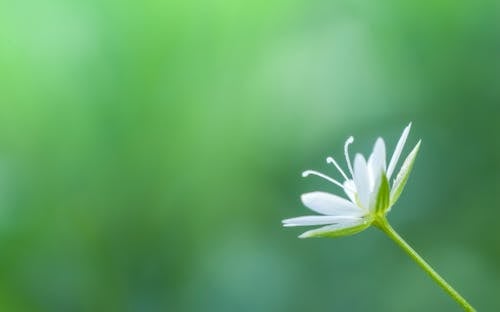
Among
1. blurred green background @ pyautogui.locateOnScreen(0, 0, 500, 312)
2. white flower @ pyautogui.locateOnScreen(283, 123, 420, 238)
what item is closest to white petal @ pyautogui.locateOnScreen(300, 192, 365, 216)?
white flower @ pyautogui.locateOnScreen(283, 123, 420, 238)

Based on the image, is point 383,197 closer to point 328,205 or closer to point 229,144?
point 328,205

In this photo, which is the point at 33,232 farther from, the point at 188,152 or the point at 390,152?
the point at 390,152

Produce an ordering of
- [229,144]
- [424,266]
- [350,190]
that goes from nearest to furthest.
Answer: [424,266] → [350,190] → [229,144]

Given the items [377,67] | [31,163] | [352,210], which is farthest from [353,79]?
[352,210]

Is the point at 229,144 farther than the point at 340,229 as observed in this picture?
Yes

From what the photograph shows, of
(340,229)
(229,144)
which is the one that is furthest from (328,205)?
(229,144)

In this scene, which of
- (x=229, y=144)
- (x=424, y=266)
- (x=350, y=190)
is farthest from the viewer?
(x=229, y=144)

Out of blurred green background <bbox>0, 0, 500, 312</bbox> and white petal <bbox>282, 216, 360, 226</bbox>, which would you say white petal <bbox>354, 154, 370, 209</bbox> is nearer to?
white petal <bbox>282, 216, 360, 226</bbox>
